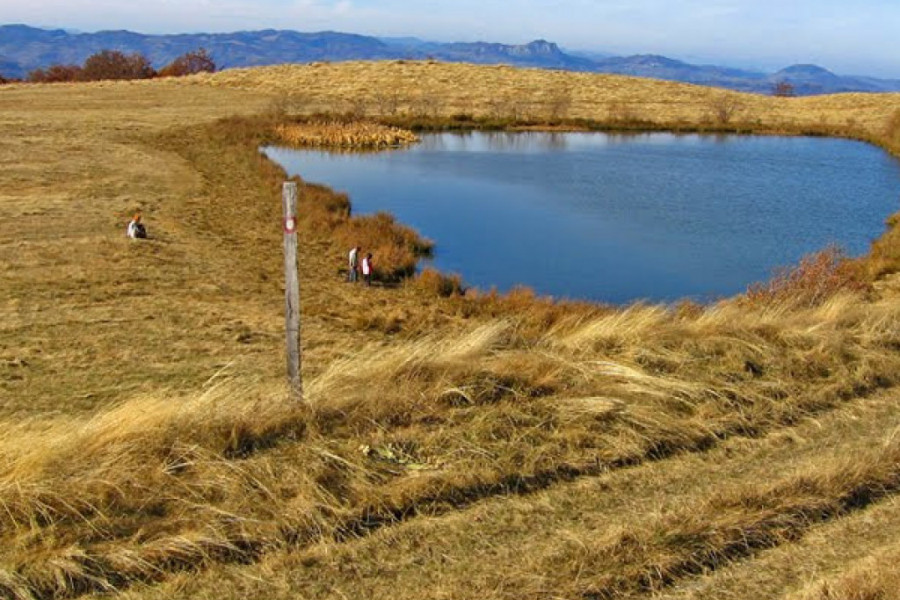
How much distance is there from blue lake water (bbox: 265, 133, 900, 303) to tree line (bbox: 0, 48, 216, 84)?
181 ft

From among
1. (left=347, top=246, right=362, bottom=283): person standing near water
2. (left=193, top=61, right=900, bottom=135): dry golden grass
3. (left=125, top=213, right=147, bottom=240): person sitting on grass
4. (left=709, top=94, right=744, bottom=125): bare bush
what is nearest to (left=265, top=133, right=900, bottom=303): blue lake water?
(left=347, top=246, right=362, bottom=283): person standing near water

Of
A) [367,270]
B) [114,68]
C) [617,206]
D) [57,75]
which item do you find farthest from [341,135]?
[114,68]

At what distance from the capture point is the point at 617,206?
27734 millimetres

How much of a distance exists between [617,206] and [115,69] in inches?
3073

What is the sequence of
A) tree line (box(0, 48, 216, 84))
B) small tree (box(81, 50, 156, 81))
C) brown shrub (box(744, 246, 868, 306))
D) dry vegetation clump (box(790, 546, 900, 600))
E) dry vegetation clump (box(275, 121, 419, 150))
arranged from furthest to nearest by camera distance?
1. small tree (box(81, 50, 156, 81))
2. tree line (box(0, 48, 216, 84))
3. dry vegetation clump (box(275, 121, 419, 150))
4. brown shrub (box(744, 246, 868, 306))
5. dry vegetation clump (box(790, 546, 900, 600))

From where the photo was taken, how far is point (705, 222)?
1014 inches

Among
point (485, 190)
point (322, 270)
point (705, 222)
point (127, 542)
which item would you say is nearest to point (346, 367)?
point (127, 542)

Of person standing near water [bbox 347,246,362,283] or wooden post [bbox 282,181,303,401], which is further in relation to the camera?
person standing near water [bbox 347,246,362,283]

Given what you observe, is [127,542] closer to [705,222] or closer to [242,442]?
[242,442]

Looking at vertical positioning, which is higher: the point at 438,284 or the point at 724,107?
the point at 724,107

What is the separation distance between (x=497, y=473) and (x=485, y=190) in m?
25.6

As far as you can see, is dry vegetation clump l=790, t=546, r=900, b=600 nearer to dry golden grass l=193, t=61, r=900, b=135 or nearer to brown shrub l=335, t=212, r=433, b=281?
brown shrub l=335, t=212, r=433, b=281

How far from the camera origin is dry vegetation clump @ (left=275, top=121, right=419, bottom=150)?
39.4 m

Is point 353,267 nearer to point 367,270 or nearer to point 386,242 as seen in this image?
point 367,270
